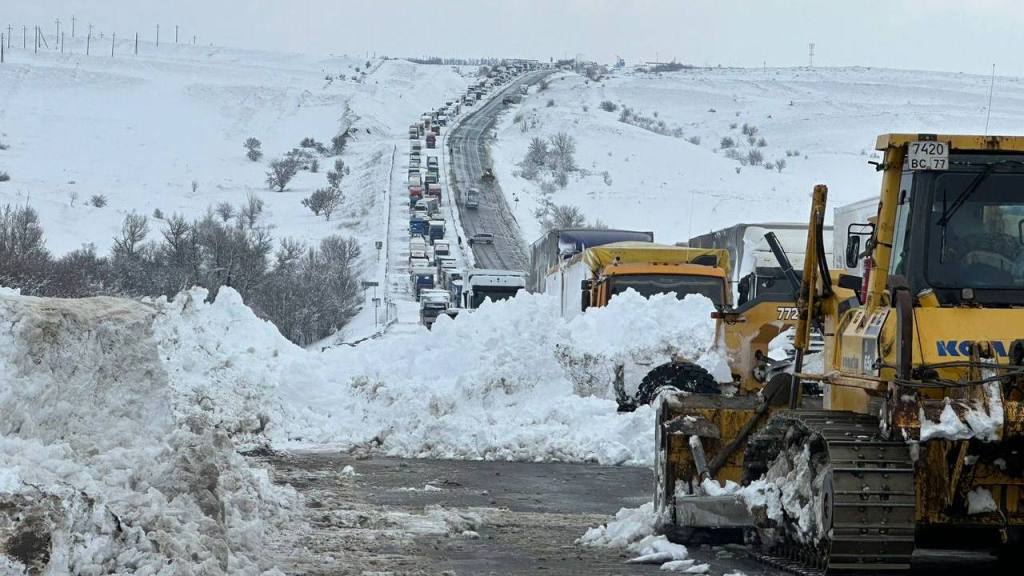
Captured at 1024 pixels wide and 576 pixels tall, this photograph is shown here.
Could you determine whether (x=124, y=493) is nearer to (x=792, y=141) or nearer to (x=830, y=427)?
(x=830, y=427)

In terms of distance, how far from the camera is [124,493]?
787 cm

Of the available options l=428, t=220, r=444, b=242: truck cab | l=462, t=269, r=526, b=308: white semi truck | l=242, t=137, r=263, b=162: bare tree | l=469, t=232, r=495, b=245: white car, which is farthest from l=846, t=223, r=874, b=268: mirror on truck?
l=242, t=137, r=263, b=162: bare tree

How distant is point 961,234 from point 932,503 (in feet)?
5.24

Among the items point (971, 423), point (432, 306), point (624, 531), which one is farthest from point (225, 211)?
point (971, 423)

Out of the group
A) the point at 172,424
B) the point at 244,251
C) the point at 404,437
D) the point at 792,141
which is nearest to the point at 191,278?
the point at 244,251

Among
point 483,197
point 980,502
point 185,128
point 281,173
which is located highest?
point 185,128

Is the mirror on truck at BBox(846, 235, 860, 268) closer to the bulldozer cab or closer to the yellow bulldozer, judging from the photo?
the yellow bulldozer

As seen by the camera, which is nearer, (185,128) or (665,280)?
(665,280)

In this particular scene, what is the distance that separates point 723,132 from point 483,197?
127ft

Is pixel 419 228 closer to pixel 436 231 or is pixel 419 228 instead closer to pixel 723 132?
pixel 436 231

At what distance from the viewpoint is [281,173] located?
100562 mm

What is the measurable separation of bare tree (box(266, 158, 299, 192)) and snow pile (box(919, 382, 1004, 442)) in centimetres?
9217

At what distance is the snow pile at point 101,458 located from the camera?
6.86 metres

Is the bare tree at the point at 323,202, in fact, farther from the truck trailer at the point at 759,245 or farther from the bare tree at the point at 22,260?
the truck trailer at the point at 759,245
